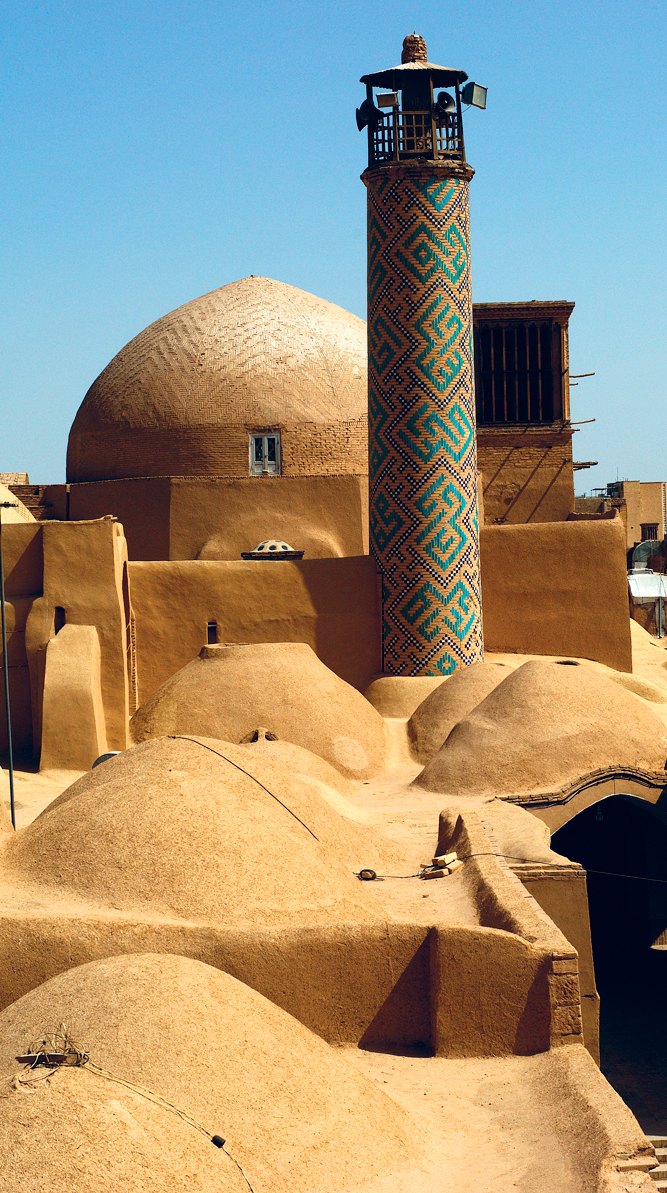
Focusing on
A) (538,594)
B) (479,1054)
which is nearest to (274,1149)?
(479,1054)

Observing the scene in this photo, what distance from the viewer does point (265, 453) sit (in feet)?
68.9

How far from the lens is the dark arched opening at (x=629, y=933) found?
1252 centimetres

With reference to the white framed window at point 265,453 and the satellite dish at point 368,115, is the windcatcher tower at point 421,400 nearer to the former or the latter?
the satellite dish at point 368,115

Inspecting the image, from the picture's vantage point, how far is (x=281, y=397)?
69.4ft

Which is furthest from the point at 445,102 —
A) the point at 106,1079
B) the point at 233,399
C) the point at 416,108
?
the point at 106,1079

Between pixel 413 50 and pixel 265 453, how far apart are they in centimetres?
653

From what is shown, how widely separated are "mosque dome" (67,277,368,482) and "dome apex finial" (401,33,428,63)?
5302 millimetres

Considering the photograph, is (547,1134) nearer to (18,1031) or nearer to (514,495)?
(18,1031)

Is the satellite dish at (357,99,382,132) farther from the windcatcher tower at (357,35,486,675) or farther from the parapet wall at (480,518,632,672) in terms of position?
the parapet wall at (480,518,632,672)

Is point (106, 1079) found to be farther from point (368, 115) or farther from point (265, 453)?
point (265, 453)

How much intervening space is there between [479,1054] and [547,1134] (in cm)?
128

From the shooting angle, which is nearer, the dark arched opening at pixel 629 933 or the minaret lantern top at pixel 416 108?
the dark arched opening at pixel 629 933

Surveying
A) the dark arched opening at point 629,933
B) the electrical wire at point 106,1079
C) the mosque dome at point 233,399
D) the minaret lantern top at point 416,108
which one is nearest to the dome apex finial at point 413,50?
the minaret lantern top at point 416,108

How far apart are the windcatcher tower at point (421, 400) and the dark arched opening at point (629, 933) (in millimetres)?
2979
